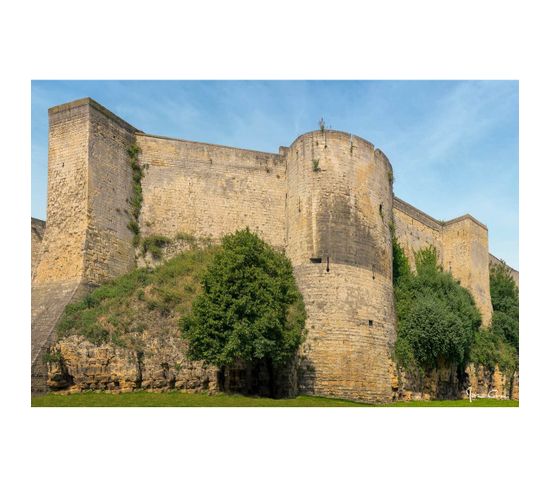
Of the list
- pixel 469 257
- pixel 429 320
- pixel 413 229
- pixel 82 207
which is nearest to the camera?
pixel 82 207

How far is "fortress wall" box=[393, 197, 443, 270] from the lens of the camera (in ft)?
114

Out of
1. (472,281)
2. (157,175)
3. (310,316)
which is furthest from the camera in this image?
(472,281)

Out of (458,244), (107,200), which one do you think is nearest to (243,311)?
(107,200)

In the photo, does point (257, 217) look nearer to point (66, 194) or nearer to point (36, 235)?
point (66, 194)

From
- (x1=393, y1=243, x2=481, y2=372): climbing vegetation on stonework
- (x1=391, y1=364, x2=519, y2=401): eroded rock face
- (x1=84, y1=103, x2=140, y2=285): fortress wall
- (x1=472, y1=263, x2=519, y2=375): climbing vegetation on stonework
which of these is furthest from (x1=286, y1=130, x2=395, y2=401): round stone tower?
(x1=472, y1=263, x2=519, y2=375): climbing vegetation on stonework

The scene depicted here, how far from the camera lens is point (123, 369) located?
20719mm

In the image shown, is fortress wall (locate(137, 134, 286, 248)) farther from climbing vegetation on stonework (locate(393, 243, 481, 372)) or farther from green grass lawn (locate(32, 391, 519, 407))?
green grass lawn (locate(32, 391, 519, 407))

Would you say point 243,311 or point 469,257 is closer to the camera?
point 243,311

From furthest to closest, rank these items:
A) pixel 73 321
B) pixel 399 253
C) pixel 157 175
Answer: pixel 399 253 < pixel 157 175 < pixel 73 321

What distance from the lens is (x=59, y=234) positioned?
2483cm

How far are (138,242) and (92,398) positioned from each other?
30.1ft

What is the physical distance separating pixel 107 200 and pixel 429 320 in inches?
527

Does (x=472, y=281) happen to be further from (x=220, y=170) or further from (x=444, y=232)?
(x=220, y=170)

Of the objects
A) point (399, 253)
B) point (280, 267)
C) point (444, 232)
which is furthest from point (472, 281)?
point (280, 267)
